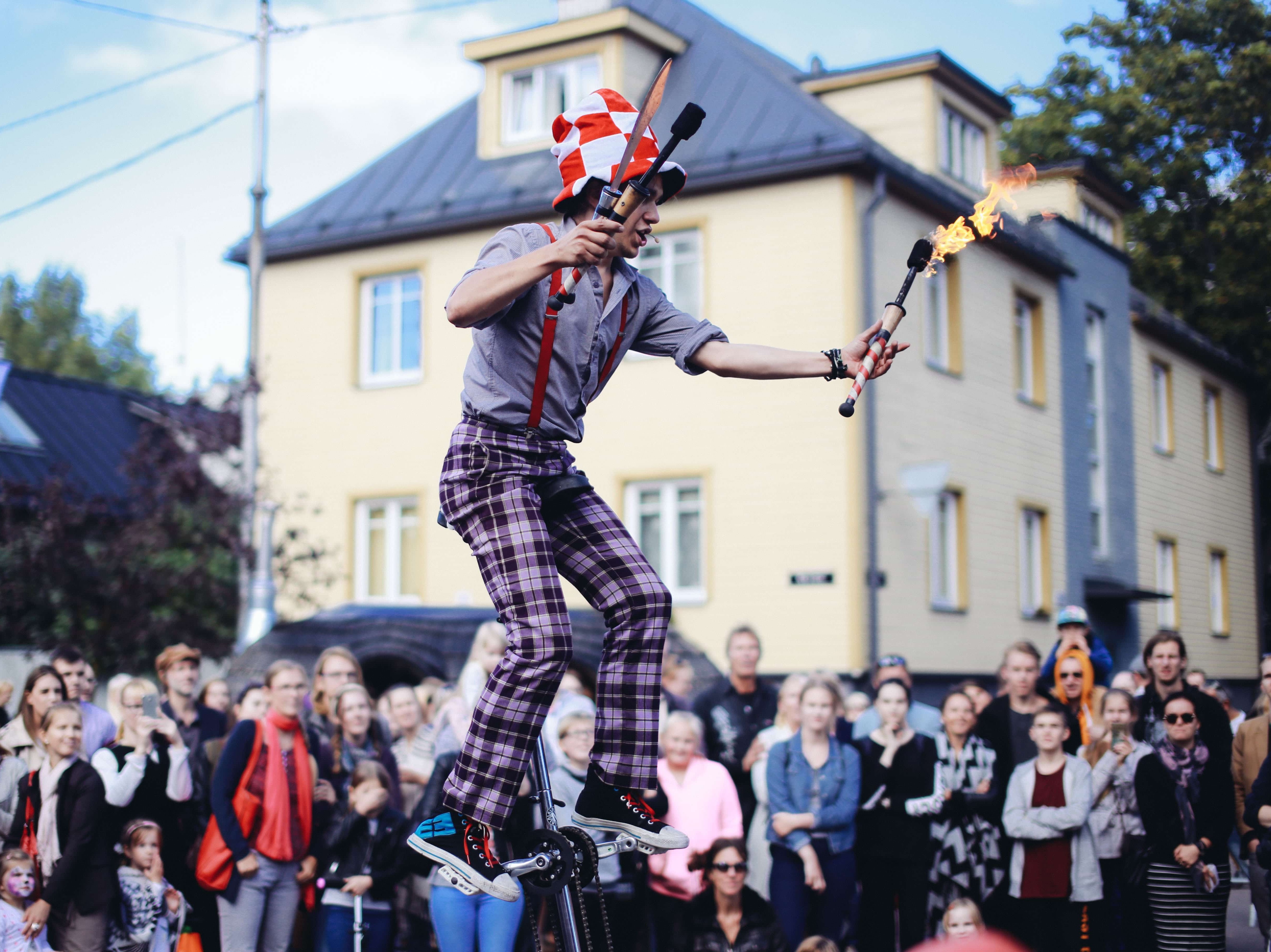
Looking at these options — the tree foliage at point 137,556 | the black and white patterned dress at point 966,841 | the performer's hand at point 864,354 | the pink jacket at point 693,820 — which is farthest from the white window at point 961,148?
the performer's hand at point 864,354

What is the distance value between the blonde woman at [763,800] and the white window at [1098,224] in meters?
16.4

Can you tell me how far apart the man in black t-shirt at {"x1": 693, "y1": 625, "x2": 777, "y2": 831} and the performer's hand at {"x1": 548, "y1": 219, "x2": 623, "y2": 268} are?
5.81 metres

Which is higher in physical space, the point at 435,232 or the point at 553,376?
the point at 435,232

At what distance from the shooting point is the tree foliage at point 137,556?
18500mm

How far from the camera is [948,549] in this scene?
19.3 metres

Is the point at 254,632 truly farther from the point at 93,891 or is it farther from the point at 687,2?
the point at 687,2

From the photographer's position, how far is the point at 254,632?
16.6m

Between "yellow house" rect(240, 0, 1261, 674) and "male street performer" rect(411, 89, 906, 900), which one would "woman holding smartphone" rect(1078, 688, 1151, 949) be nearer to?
"male street performer" rect(411, 89, 906, 900)

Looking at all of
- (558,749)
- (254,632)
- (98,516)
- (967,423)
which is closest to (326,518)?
(98,516)

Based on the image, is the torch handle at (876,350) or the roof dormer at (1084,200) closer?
the torch handle at (876,350)

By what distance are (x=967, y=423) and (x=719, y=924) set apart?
12.4 metres

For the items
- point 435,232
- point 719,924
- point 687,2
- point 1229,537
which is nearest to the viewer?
point 719,924

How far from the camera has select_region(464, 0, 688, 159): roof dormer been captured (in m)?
19.9

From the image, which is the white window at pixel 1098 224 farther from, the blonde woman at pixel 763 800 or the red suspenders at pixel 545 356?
the red suspenders at pixel 545 356
